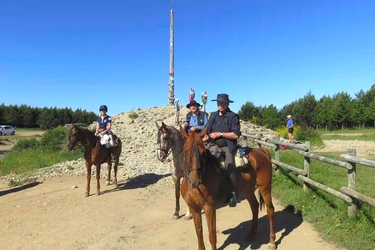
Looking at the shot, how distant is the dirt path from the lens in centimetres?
524

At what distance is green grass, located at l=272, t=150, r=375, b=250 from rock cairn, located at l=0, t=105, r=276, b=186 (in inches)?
154

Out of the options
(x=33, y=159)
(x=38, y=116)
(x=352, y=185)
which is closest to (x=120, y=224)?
(x=352, y=185)

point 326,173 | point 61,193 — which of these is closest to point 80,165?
point 61,193

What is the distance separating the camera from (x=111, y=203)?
25.9ft

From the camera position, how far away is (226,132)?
4.52 metres

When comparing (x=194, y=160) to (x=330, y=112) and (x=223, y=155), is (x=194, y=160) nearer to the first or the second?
(x=223, y=155)

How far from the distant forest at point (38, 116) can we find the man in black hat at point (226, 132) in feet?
191

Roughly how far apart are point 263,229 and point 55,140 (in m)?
15.0

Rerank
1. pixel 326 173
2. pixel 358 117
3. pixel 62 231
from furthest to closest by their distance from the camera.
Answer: pixel 358 117 < pixel 326 173 < pixel 62 231

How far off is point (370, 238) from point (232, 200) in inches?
92.5

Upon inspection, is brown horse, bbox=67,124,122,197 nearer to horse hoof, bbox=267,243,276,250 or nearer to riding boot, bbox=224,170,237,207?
riding boot, bbox=224,170,237,207

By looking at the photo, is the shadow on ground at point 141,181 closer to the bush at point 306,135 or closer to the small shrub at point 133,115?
the small shrub at point 133,115

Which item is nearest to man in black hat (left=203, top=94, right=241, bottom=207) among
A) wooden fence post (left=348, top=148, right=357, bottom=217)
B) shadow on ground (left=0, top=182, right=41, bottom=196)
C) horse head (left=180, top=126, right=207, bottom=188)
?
horse head (left=180, top=126, right=207, bottom=188)

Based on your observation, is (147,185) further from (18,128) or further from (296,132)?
(18,128)
